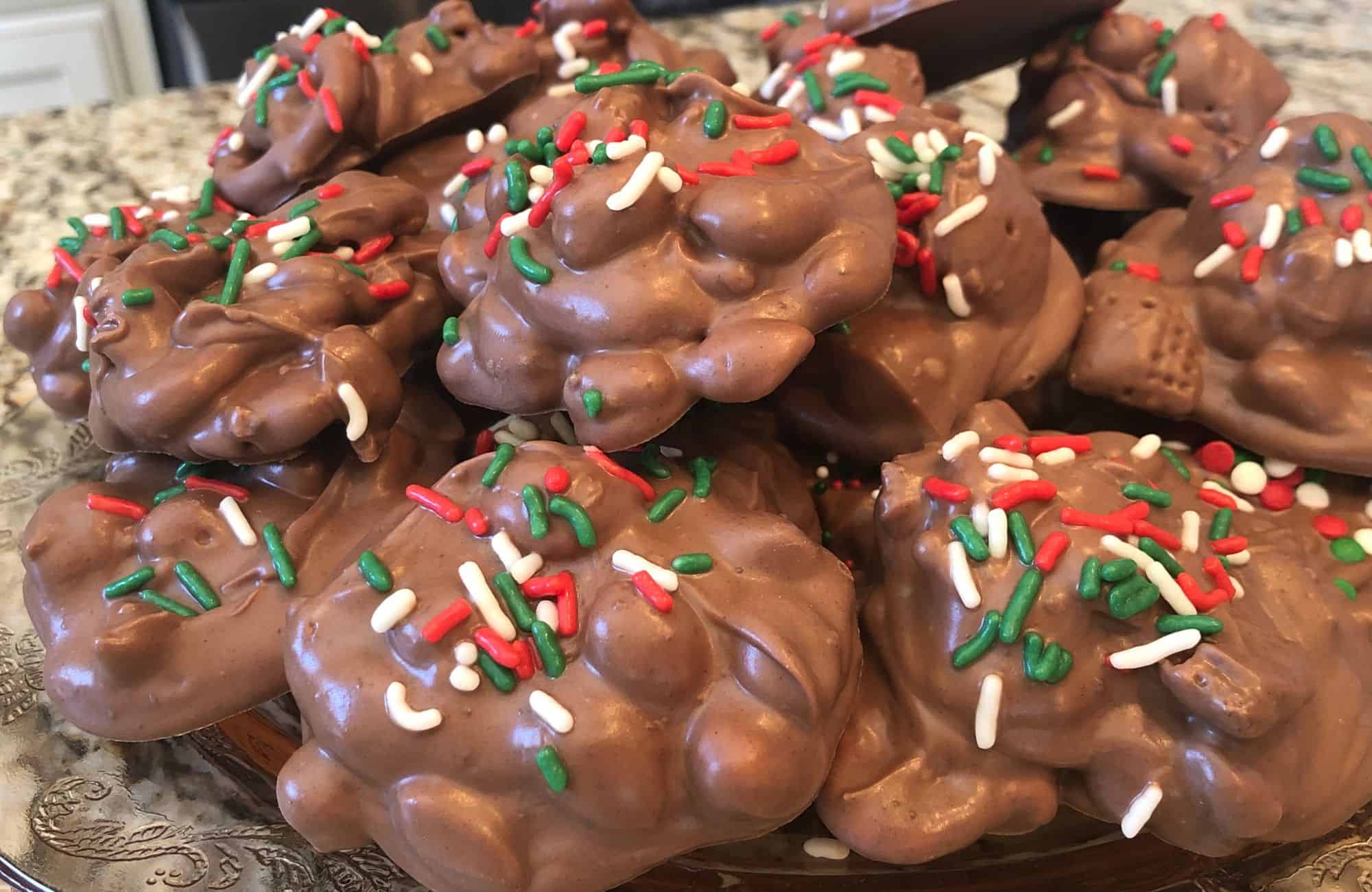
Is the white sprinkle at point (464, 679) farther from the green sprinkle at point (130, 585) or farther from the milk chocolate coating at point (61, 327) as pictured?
the milk chocolate coating at point (61, 327)

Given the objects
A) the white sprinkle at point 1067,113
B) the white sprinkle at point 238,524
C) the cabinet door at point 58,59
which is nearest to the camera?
the white sprinkle at point 238,524

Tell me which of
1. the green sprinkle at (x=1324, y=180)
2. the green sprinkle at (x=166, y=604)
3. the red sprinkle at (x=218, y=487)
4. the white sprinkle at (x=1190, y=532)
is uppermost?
the green sprinkle at (x=1324, y=180)

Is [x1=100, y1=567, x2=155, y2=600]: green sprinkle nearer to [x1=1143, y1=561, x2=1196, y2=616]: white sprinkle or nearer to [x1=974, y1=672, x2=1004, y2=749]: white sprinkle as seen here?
[x1=974, y1=672, x2=1004, y2=749]: white sprinkle

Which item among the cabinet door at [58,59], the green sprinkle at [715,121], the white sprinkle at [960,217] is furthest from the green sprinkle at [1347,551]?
the cabinet door at [58,59]

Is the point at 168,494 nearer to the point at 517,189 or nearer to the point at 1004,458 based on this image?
the point at 517,189

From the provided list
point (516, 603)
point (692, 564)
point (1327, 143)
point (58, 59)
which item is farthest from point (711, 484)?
point (58, 59)

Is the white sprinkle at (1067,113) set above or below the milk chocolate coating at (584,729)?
above
